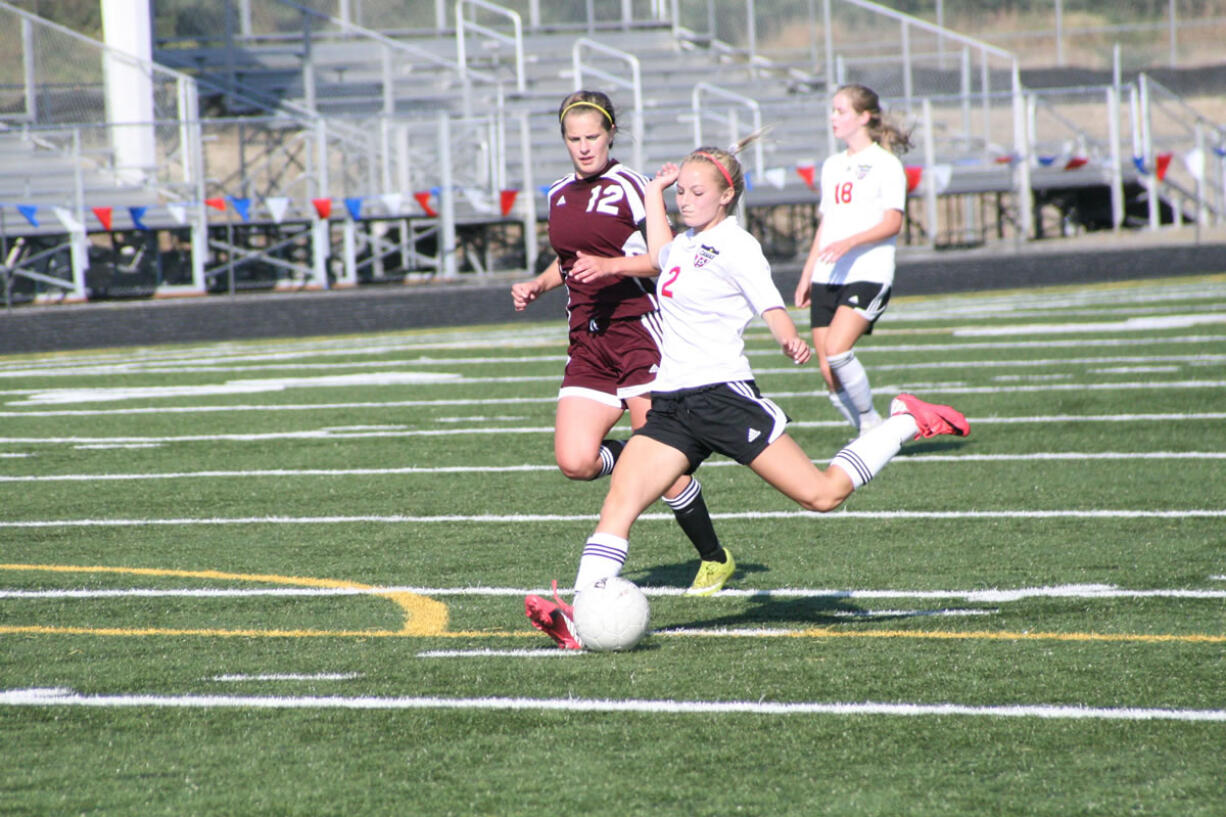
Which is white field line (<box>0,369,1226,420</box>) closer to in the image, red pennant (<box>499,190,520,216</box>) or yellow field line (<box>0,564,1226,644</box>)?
yellow field line (<box>0,564,1226,644</box>)

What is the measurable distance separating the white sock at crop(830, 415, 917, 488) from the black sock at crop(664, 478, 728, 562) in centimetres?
57

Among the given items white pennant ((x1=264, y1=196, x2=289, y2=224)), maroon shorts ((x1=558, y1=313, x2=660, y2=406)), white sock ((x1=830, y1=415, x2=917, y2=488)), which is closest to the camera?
white sock ((x1=830, y1=415, x2=917, y2=488))

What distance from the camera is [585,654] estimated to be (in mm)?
5395

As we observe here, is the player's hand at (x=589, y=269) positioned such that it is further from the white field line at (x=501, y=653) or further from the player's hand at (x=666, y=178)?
the white field line at (x=501, y=653)

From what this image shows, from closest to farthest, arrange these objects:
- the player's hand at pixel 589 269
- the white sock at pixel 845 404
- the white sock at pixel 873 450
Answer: the white sock at pixel 873 450, the player's hand at pixel 589 269, the white sock at pixel 845 404

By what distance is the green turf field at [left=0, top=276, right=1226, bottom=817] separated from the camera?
4.07m

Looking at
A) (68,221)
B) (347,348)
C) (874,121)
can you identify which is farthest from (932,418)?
(68,221)

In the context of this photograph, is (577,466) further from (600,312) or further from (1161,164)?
(1161,164)

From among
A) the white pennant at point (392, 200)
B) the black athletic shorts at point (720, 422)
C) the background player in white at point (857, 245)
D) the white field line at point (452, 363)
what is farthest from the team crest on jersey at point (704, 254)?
the white pennant at point (392, 200)

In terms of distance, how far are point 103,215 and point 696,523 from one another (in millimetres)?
17463

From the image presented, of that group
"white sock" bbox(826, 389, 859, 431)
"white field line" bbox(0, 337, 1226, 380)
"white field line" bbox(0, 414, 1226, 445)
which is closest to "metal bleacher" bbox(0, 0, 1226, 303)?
"white field line" bbox(0, 337, 1226, 380)

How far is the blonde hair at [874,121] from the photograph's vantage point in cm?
949

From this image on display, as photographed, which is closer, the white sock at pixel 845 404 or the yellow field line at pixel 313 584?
the yellow field line at pixel 313 584

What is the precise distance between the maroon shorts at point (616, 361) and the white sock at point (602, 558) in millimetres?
1324
